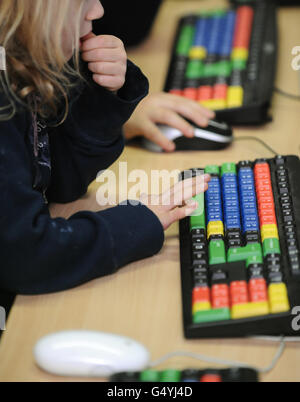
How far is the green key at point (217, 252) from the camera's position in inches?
29.5

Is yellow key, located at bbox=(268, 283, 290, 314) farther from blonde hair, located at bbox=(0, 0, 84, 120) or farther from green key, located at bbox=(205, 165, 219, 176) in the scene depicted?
blonde hair, located at bbox=(0, 0, 84, 120)

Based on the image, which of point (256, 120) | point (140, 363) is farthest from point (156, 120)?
point (140, 363)

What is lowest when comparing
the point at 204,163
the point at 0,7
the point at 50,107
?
the point at 204,163

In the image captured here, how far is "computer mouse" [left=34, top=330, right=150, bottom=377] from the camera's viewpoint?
636 millimetres

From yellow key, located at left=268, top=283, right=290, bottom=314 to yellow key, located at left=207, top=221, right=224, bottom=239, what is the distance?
12 centimetres

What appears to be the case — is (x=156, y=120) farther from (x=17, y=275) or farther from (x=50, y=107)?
(x=17, y=275)

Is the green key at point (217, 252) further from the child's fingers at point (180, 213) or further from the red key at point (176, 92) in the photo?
the red key at point (176, 92)

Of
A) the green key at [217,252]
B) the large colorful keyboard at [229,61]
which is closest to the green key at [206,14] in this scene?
the large colorful keyboard at [229,61]

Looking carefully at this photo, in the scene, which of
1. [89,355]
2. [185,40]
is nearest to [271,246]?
[89,355]

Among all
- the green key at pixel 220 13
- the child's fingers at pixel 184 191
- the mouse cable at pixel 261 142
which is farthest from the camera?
the green key at pixel 220 13

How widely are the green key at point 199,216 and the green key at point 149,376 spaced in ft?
0.76

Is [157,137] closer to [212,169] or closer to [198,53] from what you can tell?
[212,169]

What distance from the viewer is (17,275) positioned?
2.43 feet
